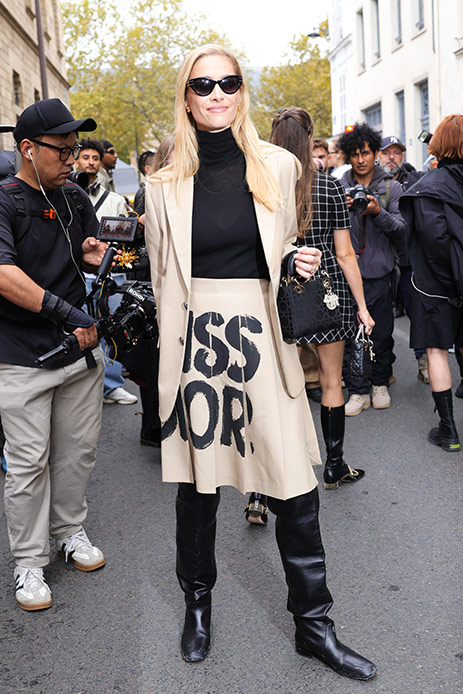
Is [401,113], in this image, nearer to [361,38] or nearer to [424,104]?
[424,104]

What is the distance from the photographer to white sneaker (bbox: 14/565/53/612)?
3592 mm

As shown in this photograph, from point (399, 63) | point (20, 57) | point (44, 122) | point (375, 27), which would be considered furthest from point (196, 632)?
point (375, 27)

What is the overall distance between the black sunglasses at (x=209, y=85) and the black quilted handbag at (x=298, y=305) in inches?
24.0

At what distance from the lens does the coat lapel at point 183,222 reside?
2.79 m

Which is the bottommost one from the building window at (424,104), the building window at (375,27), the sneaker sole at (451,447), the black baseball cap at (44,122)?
the sneaker sole at (451,447)

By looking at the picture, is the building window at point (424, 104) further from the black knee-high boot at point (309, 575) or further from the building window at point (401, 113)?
the black knee-high boot at point (309, 575)

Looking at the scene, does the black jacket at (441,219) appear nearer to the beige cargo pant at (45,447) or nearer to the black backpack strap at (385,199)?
the black backpack strap at (385,199)

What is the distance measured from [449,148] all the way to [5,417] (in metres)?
3.31

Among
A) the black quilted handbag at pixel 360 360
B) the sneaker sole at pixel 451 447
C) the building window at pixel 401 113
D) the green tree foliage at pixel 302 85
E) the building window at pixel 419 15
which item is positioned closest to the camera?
the sneaker sole at pixel 451 447

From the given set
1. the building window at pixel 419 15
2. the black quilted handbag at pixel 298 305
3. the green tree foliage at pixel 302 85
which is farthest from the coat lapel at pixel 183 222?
the green tree foliage at pixel 302 85

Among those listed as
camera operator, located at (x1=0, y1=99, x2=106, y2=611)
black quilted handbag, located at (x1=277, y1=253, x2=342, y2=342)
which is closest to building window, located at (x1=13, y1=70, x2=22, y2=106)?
camera operator, located at (x1=0, y1=99, x2=106, y2=611)

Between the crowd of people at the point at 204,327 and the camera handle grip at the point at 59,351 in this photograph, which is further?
the camera handle grip at the point at 59,351

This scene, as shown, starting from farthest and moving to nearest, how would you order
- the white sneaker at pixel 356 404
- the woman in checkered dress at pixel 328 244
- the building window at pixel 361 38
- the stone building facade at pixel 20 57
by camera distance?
the building window at pixel 361 38 < the stone building facade at pixel 20 57 < the white sneaker at pixel 356 404 < the woman in checkered dress at pixel 328 244

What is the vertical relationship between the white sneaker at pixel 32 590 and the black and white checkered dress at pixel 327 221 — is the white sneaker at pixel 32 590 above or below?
below
